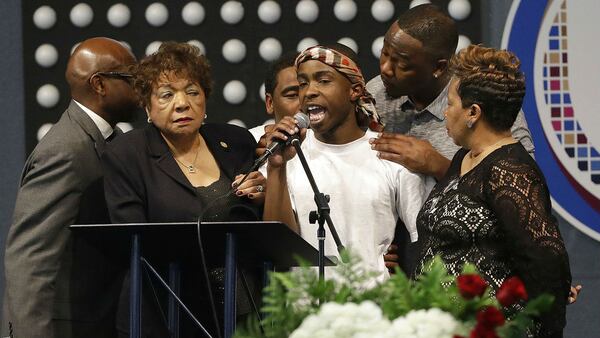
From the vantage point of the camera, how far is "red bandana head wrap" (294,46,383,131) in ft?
11.0

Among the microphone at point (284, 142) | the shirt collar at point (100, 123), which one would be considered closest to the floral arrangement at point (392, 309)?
the microphone at point (284, 142)

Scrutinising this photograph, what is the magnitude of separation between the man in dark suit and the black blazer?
12.4 inches

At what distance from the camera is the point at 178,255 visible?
3.11 metres

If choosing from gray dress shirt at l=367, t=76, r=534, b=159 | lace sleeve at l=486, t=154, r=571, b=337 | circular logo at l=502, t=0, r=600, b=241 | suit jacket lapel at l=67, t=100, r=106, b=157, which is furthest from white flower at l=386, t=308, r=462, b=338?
circular logo at l=502, t=0, r=600, b=241

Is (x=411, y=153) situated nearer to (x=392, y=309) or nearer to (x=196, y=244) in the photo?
(x=196, y=244)

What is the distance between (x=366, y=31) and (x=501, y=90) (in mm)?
1938

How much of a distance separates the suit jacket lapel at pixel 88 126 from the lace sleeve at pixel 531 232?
4.40ft

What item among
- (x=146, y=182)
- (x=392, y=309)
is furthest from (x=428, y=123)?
(x=392, y=309)

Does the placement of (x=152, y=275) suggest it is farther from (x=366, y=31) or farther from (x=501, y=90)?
(x=366, y=31)

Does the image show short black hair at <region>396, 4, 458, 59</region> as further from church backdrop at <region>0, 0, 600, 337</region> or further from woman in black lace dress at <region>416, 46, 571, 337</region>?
church backdrop at <region>0, 0, 600, 337</region>

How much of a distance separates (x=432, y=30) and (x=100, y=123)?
1.10 meters

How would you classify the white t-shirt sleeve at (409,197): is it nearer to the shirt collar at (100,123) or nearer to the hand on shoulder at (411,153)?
the hand on shoulder at (411,153)

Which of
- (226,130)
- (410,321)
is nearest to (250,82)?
(226,130)

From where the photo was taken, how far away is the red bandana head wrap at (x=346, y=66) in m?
3.36
